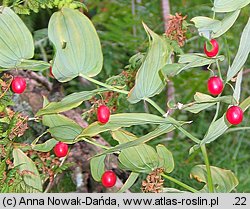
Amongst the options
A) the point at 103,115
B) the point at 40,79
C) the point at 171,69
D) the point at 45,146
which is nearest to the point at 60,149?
the point at 45,146

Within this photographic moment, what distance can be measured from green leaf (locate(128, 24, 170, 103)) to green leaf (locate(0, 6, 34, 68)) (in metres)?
0.15

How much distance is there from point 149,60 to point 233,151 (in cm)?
157

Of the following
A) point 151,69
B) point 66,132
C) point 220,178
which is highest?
point 151,69

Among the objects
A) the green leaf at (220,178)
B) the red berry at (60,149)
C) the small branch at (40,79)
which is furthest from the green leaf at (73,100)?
the small branch at (40,79)

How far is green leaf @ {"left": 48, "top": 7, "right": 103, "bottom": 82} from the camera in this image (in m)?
0.65

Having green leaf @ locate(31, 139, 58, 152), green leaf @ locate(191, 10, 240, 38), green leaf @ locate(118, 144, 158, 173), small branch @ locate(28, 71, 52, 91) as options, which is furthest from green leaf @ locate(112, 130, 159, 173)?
small branch @ locate(28, 71, 52, 91)

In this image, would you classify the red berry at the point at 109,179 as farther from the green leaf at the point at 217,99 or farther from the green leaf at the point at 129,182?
the green leaf at the point at 217,99

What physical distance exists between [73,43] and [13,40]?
82mm

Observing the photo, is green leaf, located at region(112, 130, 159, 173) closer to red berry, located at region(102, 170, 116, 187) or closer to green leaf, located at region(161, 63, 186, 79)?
red berry, located at region(102, 170, 116, 187)

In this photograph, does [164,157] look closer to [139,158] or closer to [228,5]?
[139,158]

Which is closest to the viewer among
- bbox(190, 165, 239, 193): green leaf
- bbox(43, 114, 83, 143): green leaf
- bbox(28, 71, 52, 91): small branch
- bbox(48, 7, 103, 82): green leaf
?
bbox(48, 7, 103, 82): green leaf

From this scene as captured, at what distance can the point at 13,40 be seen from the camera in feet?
2.23

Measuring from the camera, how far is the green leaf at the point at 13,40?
2.20 ft

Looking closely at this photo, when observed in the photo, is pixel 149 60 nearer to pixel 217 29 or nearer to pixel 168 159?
pixel 217 29
